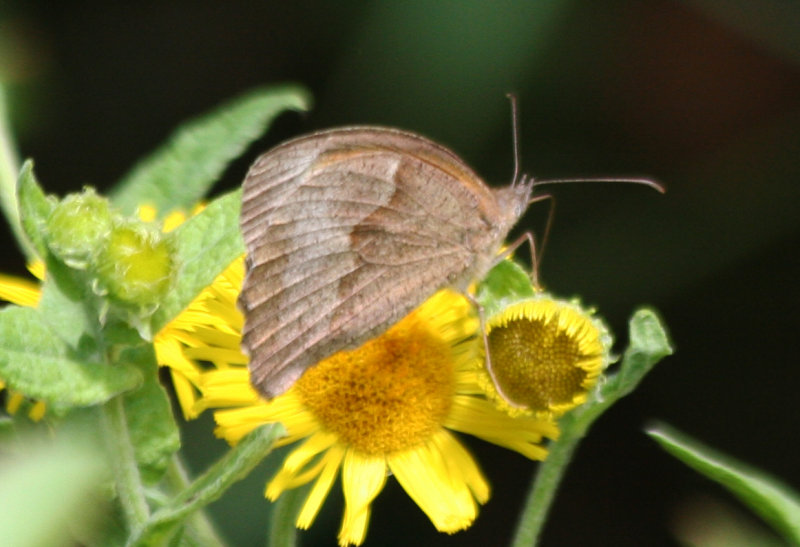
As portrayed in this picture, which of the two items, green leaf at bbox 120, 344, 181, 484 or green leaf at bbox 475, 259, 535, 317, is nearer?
green leaf at bbox 120, 344, 181, 484

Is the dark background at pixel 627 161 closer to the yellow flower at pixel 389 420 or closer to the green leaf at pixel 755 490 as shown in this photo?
the yellow flower at pixel 389 420

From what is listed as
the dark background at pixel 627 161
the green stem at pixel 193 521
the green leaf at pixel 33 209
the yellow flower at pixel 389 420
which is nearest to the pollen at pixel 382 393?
the yellow flower at pixel 389 420

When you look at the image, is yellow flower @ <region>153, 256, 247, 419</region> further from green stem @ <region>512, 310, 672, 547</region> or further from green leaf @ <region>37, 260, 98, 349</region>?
green stem @ <region>512, 310, 672, 547</region>

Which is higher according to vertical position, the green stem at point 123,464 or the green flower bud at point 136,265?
the green flower bud at point 136,265

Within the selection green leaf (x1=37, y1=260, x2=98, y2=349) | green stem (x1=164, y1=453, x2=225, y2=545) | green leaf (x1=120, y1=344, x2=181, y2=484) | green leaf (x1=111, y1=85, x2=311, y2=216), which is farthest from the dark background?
green leaf (x1=37, y1=260, x2=98, y2=349)

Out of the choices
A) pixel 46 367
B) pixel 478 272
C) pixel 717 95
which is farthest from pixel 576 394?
pixel 717 95

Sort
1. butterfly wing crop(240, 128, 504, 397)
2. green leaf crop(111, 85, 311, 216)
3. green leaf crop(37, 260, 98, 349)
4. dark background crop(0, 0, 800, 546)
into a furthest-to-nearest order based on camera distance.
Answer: dark background crop(0, 0, 800, 546), green leaf crop(111, 85, 311, 216), butterfly wing crop(240, 128, 504, 397), green leaf crop(37, 260, 98, 349)

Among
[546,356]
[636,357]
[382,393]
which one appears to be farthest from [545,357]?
[382,393]
